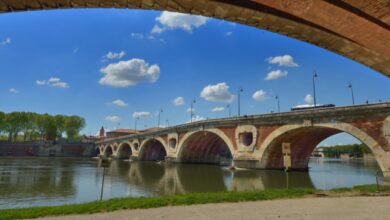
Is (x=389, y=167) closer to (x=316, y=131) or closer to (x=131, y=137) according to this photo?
(x=316, y=131)

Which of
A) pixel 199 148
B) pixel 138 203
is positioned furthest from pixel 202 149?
pixel 138 203

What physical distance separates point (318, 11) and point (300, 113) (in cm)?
2850

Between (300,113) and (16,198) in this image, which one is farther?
(300,113)

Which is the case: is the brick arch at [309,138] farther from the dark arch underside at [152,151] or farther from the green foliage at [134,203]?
the dark arch underside at [152,151]

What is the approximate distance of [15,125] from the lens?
3600 inches

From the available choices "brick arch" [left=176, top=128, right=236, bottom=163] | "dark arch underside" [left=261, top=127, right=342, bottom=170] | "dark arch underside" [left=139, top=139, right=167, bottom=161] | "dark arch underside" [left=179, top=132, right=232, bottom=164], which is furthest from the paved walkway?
"dark arch underside" [left=139, top=139, right=167, bottom=161]

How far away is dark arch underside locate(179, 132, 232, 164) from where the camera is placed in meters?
51.8

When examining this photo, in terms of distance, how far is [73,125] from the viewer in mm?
106375

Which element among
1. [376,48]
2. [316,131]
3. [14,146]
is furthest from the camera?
[14,146]

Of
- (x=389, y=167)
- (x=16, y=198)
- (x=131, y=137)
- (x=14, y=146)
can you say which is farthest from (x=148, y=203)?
(x=14, y=146)

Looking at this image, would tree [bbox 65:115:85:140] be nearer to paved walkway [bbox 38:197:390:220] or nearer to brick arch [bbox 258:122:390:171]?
brick arch [bbox 258:122:390:171]

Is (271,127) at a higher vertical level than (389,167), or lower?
higher

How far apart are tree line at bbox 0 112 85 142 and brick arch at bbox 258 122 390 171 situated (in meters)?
85.6

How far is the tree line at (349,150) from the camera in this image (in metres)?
108
